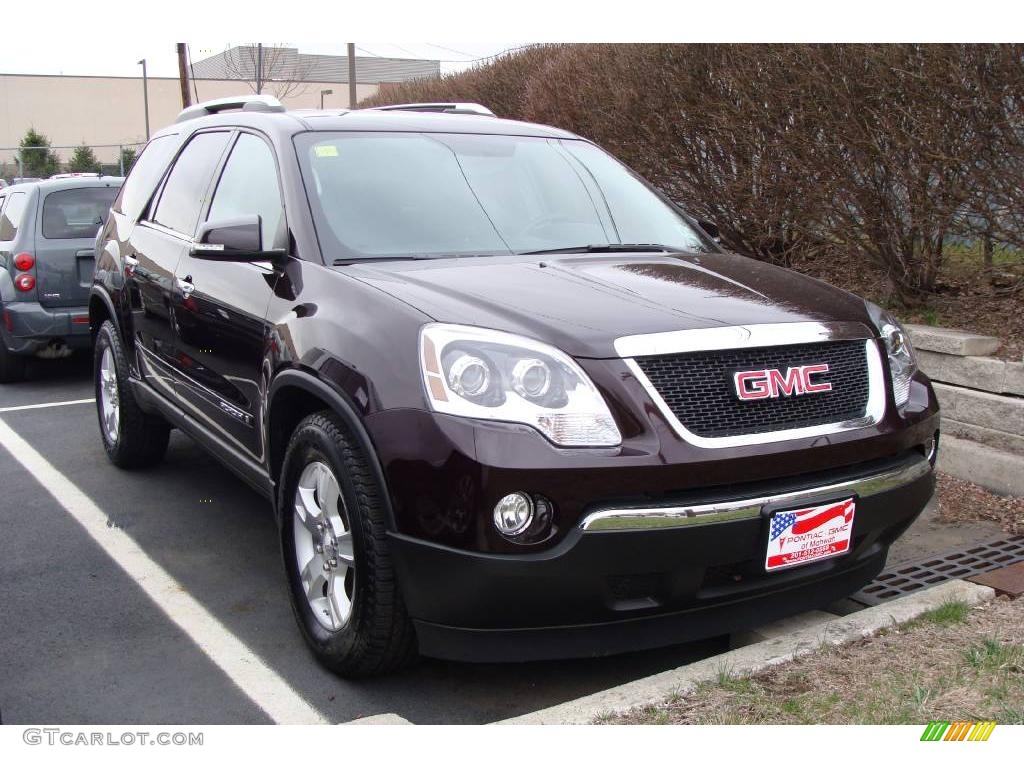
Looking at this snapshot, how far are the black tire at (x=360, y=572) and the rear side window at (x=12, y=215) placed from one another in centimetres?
647

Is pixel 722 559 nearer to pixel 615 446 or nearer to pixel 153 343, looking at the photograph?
pixel 615 446

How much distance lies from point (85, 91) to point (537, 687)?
222ft

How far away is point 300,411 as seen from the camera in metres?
3.60

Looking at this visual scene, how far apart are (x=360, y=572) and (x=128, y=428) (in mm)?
3086

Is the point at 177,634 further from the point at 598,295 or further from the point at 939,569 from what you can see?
the point at 939,569

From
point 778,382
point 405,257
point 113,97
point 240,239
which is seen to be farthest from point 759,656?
point 113,97

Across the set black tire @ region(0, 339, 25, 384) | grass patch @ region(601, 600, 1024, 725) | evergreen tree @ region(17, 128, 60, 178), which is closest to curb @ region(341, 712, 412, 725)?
grass patch @ region(601, 600, 1024, 725)

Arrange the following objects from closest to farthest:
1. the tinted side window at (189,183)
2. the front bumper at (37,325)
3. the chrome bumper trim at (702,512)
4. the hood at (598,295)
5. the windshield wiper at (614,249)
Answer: the chrome bumper trim at (702,512) → the hood at (598,295) → the windshield wiper at (614,249) → the tinted side window at (189,183) → the front bumper at (37,325)

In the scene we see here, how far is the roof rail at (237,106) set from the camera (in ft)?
15.8

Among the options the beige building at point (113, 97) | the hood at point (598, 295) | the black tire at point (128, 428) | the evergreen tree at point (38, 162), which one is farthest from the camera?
the beige building at point (113, 97)

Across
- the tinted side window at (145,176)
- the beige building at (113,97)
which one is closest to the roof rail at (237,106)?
the tinted side window at (145,176)

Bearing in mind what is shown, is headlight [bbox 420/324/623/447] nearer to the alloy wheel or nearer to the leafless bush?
the alloy wheel

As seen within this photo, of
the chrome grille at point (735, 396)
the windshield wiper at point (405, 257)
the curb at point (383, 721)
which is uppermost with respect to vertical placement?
A: the windshield wiper at point (405, 257)

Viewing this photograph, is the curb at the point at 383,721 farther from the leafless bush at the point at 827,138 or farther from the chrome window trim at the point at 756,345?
the leafless bush at the point at 827,138
